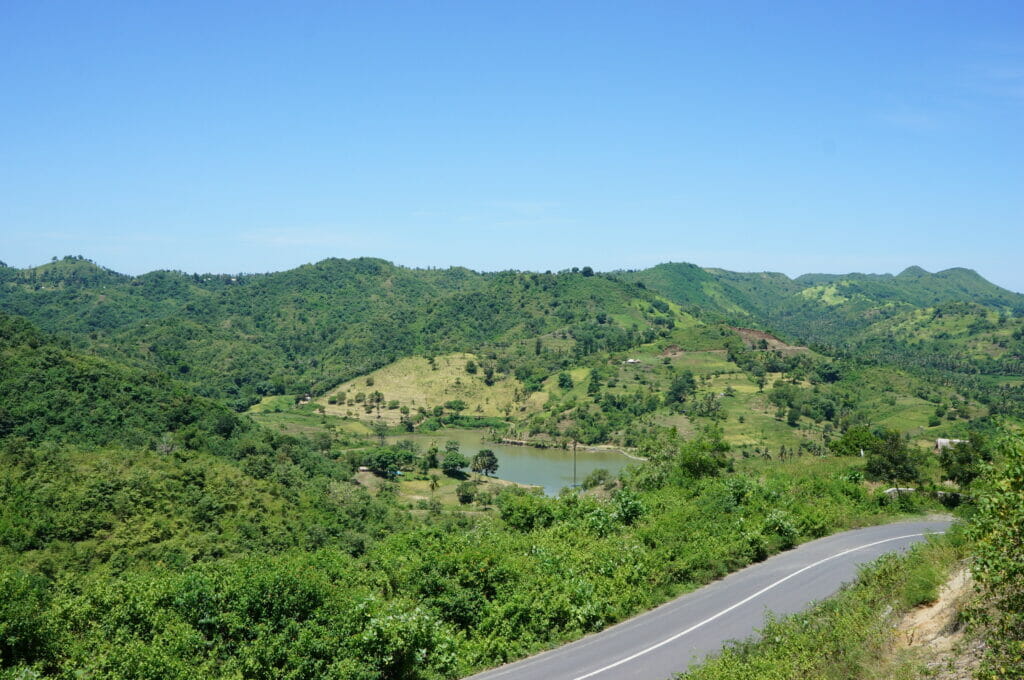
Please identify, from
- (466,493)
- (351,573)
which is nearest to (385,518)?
(466,493)

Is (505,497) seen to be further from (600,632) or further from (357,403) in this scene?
(357,403)

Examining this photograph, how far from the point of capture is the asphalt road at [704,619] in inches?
634

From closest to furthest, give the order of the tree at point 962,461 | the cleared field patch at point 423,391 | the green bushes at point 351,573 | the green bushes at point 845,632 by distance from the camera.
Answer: the green bushes at point 845,632, the green bushes at point 351,573, the tree at point 962,461, the cleared field patch at point 423,391

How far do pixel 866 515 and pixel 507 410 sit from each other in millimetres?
107075

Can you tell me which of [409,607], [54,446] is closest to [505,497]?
[409,607]

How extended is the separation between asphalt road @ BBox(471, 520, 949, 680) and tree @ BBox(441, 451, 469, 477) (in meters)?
64.7

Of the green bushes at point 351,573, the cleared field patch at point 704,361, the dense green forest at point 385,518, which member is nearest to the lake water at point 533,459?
the dense green forest at point 385,518

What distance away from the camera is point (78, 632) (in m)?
17.3

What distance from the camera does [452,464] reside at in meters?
87.5

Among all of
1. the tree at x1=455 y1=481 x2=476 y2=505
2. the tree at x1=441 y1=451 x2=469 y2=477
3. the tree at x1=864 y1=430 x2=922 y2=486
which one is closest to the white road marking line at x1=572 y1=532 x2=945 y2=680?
the tree at x1=864 y1=430 x2=922 y2=486

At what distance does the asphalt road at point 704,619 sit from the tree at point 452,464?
64.7 meters

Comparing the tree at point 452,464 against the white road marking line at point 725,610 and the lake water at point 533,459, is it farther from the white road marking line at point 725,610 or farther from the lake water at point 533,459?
the white road marking line at point 725,610

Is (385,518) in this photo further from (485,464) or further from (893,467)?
(485,464)

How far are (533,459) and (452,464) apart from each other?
22.0 meters
